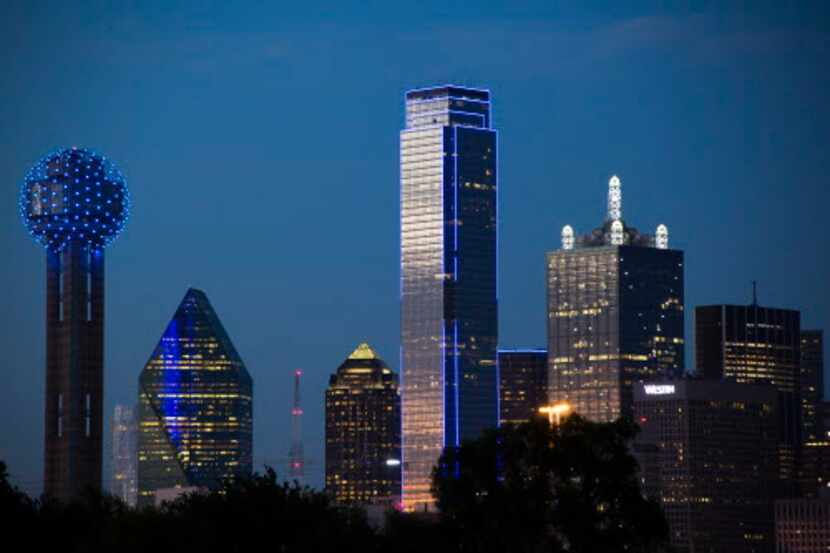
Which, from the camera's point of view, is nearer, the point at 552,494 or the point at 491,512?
the point at 552,494

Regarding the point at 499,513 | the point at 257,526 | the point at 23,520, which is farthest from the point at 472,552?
the point at 23,520

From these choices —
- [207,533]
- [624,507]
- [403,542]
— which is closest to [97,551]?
[207,533]

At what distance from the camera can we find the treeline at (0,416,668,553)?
401 ft

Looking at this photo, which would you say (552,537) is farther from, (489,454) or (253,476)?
(253,476)

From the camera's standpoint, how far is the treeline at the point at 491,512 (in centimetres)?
12219

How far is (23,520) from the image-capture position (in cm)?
13775

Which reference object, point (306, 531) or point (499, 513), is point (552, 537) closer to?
point (499, 513)

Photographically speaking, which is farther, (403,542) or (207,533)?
(403,542)

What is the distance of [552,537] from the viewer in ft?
407

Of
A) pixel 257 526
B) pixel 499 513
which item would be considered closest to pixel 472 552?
pixel 499 513

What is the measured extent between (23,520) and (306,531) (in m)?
20.5

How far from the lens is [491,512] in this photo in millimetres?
126125

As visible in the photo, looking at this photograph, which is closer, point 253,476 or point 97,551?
point 97,551

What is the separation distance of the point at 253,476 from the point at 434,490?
33.6 feet
